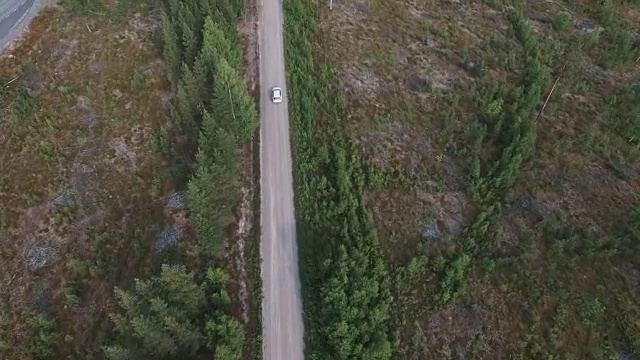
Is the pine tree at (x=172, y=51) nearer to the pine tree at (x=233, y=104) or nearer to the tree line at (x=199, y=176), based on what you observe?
the tree line at (x=199, y=176)

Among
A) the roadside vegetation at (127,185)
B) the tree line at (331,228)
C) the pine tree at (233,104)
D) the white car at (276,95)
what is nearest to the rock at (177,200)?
the roadside vegetation at (127,185)

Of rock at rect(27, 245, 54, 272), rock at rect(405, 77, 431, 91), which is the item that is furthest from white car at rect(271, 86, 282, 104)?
rock at rect(27, 245, 54, 272)

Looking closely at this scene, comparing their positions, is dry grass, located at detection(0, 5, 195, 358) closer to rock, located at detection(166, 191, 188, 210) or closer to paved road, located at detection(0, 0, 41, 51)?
rock, located at detection(166, 191, 188, 210)

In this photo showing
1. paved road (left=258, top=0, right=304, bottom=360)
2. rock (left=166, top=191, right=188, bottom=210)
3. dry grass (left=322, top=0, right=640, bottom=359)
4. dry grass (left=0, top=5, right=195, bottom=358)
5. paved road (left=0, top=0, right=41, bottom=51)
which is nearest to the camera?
paved road (left=258, top=0, right=304, bottom=360)

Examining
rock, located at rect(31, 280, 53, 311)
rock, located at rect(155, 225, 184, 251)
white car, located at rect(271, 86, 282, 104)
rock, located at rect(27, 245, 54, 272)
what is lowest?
rock, located at rect(31, 280, 53, 311)

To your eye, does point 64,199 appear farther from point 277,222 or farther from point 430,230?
point 430,230

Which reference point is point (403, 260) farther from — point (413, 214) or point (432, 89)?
point (432, 89)

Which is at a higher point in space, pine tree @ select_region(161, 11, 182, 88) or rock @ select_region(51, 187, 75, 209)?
pine tree @ select_region(161, 11, 182, 88)
